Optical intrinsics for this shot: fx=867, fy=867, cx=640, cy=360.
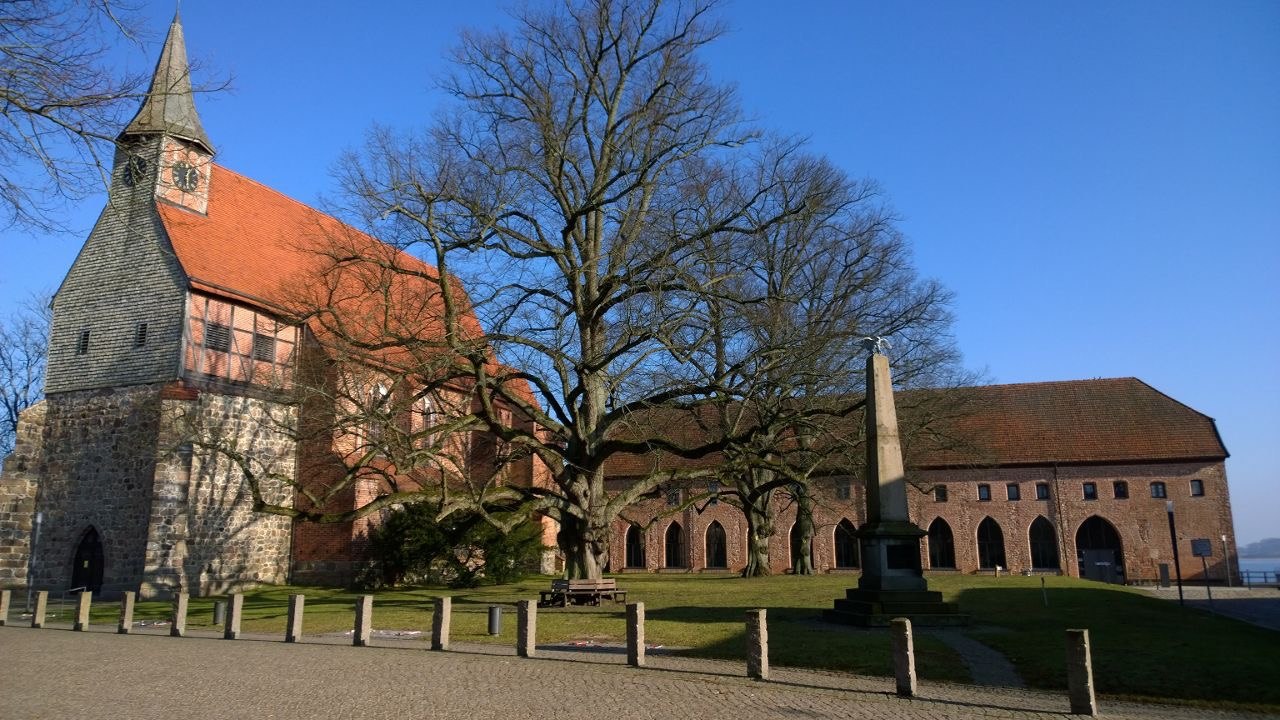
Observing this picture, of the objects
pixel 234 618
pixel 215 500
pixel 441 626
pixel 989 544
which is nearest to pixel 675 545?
pixel 989 544

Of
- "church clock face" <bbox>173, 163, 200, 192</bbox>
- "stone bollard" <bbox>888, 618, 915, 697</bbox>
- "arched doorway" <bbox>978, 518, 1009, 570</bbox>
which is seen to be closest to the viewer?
"stone bollard" <bbox>888, 618, 915, 697</bbox>

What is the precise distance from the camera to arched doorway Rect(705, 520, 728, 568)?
49094 mm

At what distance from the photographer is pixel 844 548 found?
47500 mm

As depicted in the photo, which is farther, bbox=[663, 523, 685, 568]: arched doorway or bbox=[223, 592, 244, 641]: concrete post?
bbox=[663, 523, 685, 568]: arched doorway

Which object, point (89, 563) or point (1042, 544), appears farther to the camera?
point (1042, 544)

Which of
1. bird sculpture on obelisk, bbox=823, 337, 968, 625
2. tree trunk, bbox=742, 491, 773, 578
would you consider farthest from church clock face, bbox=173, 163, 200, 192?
tree trunk, bbox=742, 491, 773, 578

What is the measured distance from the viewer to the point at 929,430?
2794cm

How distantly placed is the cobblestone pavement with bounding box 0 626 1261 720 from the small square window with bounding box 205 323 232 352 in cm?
1525

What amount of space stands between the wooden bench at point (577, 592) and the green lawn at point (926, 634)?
417 millimetres

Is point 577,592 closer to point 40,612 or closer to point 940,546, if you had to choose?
point 40,612

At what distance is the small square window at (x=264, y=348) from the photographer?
29.1m

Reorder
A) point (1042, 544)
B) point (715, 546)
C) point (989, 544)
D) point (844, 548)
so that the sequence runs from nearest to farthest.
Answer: point (1042, 544) → point (989, 544) → point (844, 548) → point (715, 546)

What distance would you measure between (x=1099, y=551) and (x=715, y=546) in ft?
64.7

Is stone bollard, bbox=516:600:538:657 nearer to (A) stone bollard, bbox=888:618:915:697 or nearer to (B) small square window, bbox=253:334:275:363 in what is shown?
(A) stone bollard, bbox=888:618:915:697
